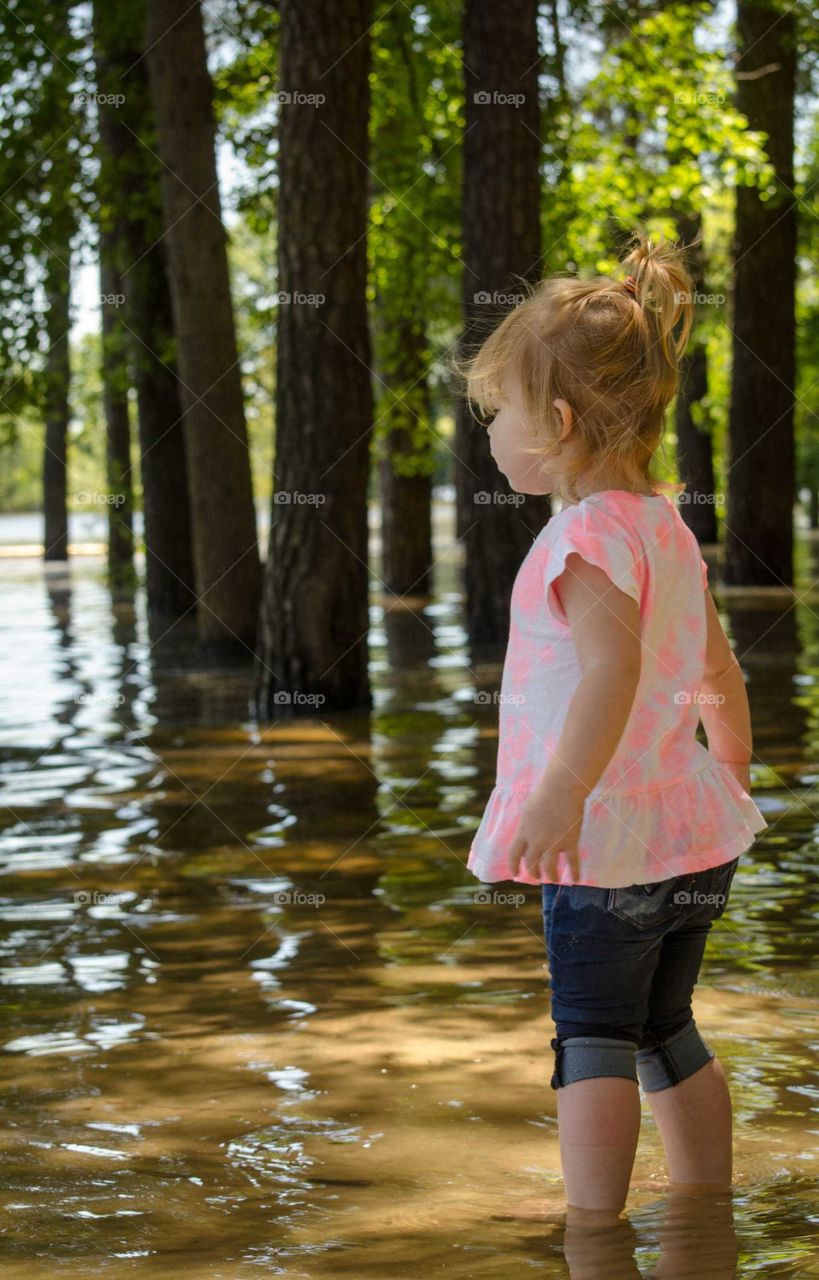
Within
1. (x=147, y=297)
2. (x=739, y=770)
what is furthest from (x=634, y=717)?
(x=147, y=297)

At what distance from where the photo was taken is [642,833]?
2775mm

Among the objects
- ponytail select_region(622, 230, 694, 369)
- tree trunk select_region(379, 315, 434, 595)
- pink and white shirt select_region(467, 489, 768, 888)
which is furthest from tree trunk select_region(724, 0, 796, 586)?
pink and white shirt select_region(467, 489, 768, 888)

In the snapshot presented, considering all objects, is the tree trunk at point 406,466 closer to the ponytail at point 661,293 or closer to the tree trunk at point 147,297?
the tree trunk at point 147,297

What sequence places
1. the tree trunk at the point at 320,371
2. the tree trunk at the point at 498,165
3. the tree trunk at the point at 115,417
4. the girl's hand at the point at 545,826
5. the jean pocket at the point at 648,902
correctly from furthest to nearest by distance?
the tree trunk at the point at 115,417
the tree trunk at the point at 498,165
the tree trunk at the point at 320,371
the jean pocket at the point at 648,902
the girl's hand at the point at 545,826

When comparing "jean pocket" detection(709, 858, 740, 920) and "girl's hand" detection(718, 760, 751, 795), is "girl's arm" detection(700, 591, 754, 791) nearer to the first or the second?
"girl's hand" detection(718, 760, 751, 795)

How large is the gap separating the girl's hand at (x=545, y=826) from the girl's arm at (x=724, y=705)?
416mm

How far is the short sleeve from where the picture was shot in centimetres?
277

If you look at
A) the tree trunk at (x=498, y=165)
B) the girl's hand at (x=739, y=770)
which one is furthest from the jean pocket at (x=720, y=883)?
the tree trunk at (x=498, y=165)

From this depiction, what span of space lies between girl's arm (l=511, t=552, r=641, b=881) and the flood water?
707mm

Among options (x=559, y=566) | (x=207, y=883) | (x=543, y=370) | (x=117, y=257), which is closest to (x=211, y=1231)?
(x=559, y=566)

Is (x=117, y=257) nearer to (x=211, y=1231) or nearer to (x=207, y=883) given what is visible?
(x=207, y=883)

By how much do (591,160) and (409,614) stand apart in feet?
17.4

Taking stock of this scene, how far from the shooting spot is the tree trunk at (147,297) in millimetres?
14344

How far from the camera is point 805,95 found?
20.8 meters
